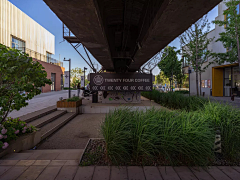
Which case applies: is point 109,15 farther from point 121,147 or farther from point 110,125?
point 121,147

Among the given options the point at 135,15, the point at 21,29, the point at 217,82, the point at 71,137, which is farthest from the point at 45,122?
the point at 21,29

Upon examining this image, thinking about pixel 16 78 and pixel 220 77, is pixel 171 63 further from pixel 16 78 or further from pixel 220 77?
pixel 16 78

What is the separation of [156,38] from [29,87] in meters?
4.08

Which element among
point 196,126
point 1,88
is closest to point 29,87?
point 1,88

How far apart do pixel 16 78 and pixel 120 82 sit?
24.6 feet

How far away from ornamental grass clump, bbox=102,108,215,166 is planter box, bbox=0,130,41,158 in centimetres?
248

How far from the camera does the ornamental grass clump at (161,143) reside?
9.20 ft

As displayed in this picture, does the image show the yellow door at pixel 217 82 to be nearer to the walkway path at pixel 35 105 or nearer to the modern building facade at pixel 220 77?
the modern building facade at pixel 220 77

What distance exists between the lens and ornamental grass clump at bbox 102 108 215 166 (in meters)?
2.80

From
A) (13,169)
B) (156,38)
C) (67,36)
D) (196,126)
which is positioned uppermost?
(67,36)

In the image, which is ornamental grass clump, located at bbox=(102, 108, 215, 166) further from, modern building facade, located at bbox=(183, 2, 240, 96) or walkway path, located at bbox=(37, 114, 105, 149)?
→ modern building facade, located at bbox=(183, 2, 240, 96)

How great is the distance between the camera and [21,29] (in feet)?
84.0

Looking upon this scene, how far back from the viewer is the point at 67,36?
7.79 m

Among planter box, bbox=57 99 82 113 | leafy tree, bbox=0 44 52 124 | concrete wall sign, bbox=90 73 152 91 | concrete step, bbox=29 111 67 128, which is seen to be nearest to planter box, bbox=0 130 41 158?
leafy tree, bbox=0 44 52 124
